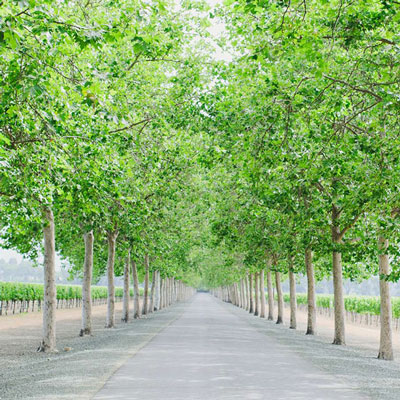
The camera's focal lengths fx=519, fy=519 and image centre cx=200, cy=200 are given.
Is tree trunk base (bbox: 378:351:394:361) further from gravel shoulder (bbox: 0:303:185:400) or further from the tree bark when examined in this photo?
gravel shoulder (bbox: 0:303:185:400)

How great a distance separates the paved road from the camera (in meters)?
9.37

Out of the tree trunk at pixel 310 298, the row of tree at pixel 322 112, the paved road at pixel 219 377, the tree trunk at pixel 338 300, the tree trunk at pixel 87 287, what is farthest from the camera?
the tree trunk at pixel 310 298

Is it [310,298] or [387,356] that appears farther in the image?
[310,298]

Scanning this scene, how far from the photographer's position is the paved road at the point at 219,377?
9.37 metres

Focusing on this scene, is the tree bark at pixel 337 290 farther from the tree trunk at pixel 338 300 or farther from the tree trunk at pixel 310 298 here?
the tree trunk at pixel 310 298

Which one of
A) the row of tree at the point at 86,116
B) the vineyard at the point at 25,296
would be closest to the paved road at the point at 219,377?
the row of tree at the point at 86,116

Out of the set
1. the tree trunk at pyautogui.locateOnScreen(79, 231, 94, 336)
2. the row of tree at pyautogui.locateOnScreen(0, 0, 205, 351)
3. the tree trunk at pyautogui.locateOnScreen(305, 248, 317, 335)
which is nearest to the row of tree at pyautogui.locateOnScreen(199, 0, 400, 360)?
the row of tree at pyautogui.locateOnScreen(0, 0, 205, 351)

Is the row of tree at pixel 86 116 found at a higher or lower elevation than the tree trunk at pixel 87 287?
higher

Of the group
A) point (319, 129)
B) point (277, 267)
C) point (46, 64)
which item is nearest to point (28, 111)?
point (46, 64)

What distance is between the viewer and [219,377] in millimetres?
11273

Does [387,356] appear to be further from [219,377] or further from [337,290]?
[219,377]

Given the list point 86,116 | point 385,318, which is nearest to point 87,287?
point 86,116

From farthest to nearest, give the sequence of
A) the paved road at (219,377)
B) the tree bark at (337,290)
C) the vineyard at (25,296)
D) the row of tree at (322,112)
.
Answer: the vineyard at (25,296) < the tree bark at (337,290) < the row of tree at (322,112) < the paved road at (219,377)

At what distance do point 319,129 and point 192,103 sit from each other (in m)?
6.37
